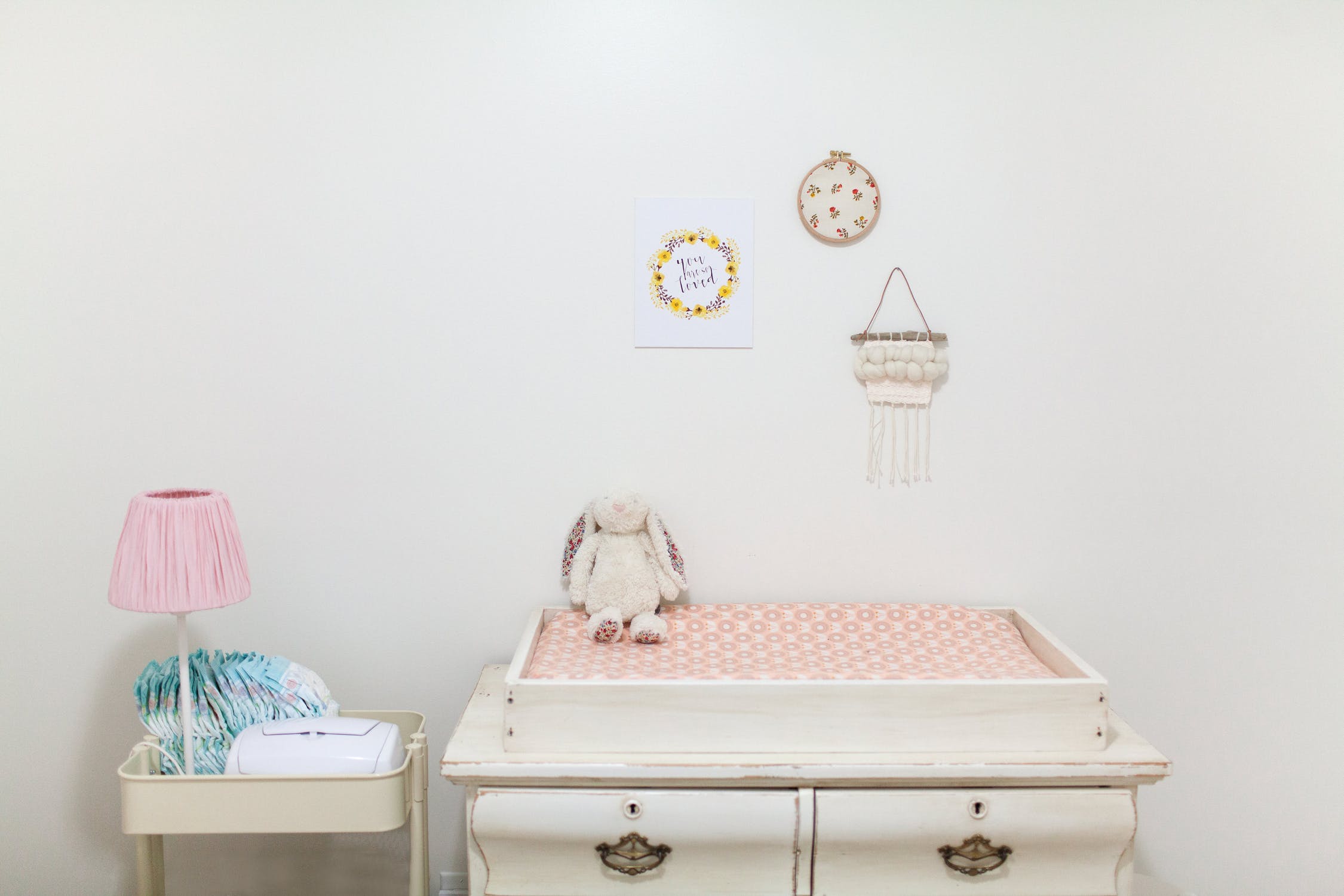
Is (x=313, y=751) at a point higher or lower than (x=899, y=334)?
lower

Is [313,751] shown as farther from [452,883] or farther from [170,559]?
[452,883]

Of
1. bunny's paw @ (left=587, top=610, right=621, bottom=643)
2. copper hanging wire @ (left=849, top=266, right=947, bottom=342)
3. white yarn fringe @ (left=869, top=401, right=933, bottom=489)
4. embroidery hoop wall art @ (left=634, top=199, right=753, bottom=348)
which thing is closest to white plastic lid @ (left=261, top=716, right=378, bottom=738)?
bunny's paw @ (left=587, top=610, right=621, bottom=643)

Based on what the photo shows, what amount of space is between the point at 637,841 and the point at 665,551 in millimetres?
622

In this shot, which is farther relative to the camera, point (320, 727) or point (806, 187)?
point (806, 187)

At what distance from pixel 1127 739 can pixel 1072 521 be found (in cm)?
56

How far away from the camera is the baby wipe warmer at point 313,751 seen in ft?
5.00

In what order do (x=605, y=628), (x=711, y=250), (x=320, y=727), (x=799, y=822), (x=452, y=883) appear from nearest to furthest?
(x=799, y=822), (x=320, y=727), (x=605, y=628), (x=711, y=250), (x=452, y=883)

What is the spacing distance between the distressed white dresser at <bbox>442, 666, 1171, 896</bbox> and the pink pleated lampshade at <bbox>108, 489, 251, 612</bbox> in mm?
523

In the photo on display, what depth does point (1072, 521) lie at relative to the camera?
6.47 ft

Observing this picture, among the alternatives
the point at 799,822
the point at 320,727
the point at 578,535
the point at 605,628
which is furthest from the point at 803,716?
the point at 320,727

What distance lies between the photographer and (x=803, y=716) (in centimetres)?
149

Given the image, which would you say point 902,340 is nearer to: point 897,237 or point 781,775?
point 897,237

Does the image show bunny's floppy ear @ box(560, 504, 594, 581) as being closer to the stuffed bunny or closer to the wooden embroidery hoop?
the stuffed bunny

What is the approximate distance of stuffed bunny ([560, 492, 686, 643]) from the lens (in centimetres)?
186
